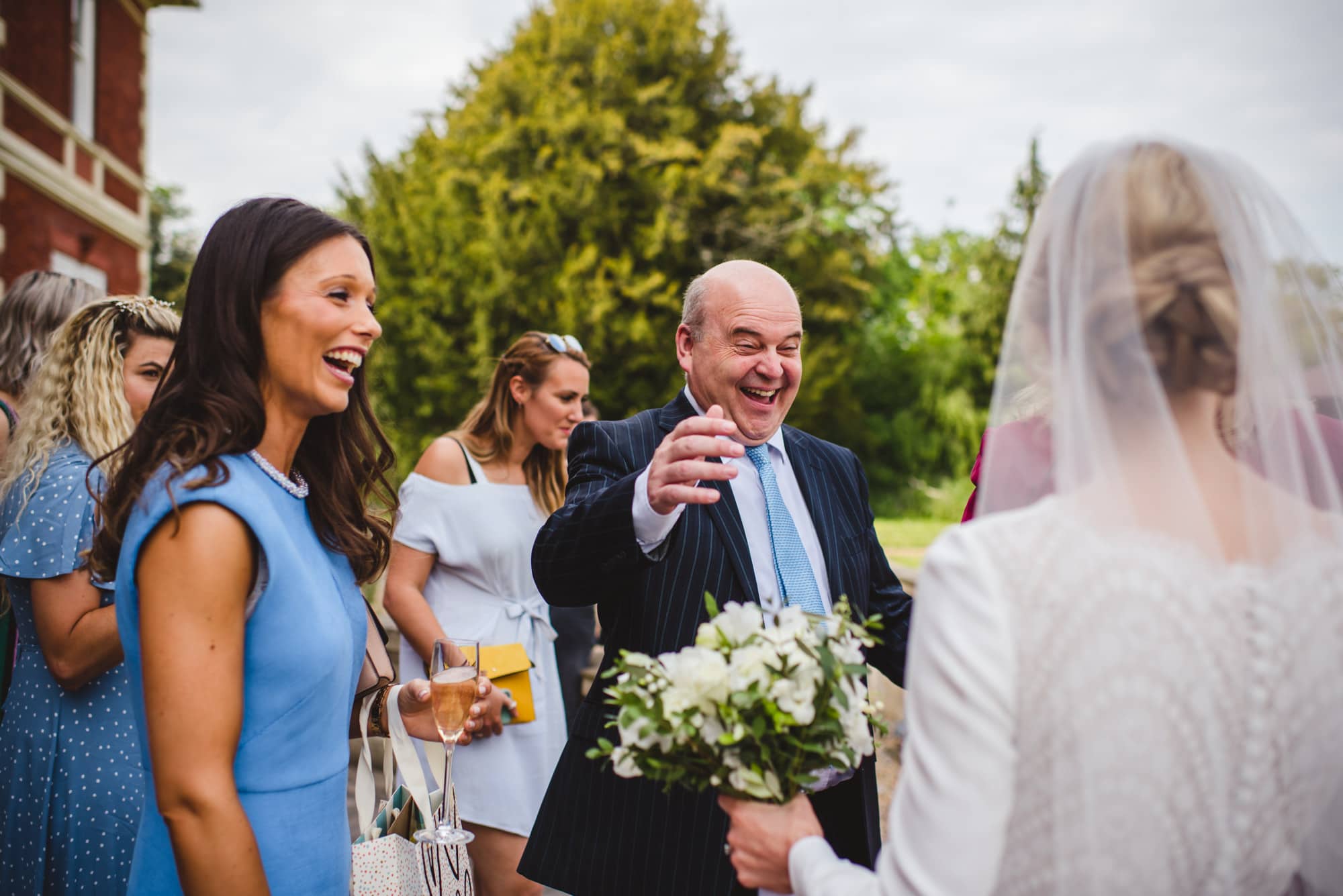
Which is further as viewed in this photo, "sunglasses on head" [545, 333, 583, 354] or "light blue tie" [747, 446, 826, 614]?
"sunglasses on head" [545, 333, 583, 354]

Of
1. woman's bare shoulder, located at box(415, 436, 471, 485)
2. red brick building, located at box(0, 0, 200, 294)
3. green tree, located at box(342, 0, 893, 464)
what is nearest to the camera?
woman's bare shoulder, located at box(415, 436, 471, 485)

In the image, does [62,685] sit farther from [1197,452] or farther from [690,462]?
[1197,452]

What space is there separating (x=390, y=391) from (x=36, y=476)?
60.3 feet

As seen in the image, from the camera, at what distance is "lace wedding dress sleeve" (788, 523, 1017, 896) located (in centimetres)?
118

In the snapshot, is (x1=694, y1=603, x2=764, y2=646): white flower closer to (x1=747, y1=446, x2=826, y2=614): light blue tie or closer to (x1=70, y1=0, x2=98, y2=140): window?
(x1=747, y1=446, x2=826, y2=614): light blue tie

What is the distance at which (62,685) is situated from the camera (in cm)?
230

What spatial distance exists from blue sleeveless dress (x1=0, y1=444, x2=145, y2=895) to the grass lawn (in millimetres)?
8938

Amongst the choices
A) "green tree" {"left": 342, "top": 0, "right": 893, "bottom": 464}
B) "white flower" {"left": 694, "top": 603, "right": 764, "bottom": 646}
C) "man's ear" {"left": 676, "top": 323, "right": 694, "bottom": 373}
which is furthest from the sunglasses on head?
"green tree" {"left": 342, "top": 0, "right": 893, "bottom": 464}

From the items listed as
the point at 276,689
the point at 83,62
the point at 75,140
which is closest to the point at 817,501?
the point at 276,689

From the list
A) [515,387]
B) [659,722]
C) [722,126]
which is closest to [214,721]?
[659,722]

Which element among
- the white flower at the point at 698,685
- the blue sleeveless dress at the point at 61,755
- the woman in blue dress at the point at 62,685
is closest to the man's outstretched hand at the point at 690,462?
the white flower at the point at 698,685

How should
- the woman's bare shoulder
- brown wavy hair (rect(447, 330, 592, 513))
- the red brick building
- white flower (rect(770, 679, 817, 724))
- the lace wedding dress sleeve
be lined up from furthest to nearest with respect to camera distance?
the red brick building
brown wavy hair (rect(447, 330, 592, 513))
the woman's bare shoulder
white flower (rect(770, 679, 817, 724))
the lace wedding dress sleeve

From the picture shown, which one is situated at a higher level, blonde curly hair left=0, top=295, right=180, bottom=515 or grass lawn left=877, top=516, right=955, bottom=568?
blonde curly hair left=0, top=295, right=180, bottom=515

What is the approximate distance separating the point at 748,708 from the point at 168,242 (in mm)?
51988
